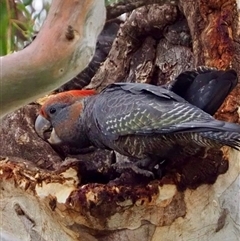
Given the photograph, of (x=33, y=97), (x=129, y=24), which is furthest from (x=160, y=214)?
(x=129, y=24)

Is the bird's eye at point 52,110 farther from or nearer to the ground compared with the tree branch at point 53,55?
nearer to the ground

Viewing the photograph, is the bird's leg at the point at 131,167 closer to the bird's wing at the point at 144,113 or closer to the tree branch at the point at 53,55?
the bird's wing at the point at 144,113

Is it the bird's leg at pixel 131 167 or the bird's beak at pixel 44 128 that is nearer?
the bird's leg at pixel 131 167

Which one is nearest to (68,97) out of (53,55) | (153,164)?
(153,164)

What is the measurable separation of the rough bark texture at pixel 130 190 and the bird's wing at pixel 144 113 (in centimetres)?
14

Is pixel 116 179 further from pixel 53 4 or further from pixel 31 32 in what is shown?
pixel 31 32

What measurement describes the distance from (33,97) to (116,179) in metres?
0.59

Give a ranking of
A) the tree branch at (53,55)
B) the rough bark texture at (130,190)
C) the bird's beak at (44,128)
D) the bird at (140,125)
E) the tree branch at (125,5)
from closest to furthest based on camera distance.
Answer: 1. the tree branch at (53,55)
2. the bird at (140,125)
3. the rough bark texture at (130,190)
4. the tree branch at (125,5)
5. the bird's beak at (44,128)

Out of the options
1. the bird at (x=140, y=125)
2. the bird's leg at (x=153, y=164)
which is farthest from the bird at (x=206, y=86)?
the bird's leg at (x=153, y=164)

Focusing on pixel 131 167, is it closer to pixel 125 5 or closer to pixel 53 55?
pixel 125 5

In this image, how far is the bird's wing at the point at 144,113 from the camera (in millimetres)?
1817

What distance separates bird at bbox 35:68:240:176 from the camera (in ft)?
5.82

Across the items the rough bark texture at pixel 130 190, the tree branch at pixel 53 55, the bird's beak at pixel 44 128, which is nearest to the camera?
the tree branch at pixel 53 55

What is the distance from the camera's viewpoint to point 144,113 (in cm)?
193
